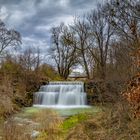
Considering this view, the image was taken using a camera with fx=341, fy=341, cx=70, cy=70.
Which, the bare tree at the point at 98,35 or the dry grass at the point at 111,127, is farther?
the bare tree at the point at 98,35

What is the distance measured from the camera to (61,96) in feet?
86.8

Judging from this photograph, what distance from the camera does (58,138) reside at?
10.7 meters

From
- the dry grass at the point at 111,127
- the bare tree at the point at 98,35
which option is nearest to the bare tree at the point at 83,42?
the bare tree at the point at 98,35

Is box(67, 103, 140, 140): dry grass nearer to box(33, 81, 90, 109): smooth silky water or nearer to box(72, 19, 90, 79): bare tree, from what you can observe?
box(33, 81, 90, 109): smooth silky water

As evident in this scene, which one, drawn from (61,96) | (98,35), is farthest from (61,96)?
(98,35)

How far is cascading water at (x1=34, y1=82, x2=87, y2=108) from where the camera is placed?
25469mm

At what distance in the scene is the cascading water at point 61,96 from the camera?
25469 mm

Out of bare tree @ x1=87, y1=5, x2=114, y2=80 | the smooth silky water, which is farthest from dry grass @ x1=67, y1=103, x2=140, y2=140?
bare tree @ x1=87, y1=5, x2=114, y2=80

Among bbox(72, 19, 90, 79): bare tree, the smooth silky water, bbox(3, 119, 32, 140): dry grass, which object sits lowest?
bbox(3, 119, 32, 140): dry grass

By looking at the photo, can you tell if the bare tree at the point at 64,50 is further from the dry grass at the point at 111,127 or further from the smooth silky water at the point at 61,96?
the dry grass at the point at 111,127

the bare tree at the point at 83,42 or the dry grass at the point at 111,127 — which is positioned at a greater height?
the bare tree at the point at 83,42

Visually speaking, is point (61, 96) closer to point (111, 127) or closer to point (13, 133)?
point (111, 127)

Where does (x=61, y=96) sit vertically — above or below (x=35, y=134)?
above

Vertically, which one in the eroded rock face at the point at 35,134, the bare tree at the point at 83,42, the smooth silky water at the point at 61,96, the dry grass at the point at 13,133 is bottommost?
the eroded rock face at the point at 35,134
